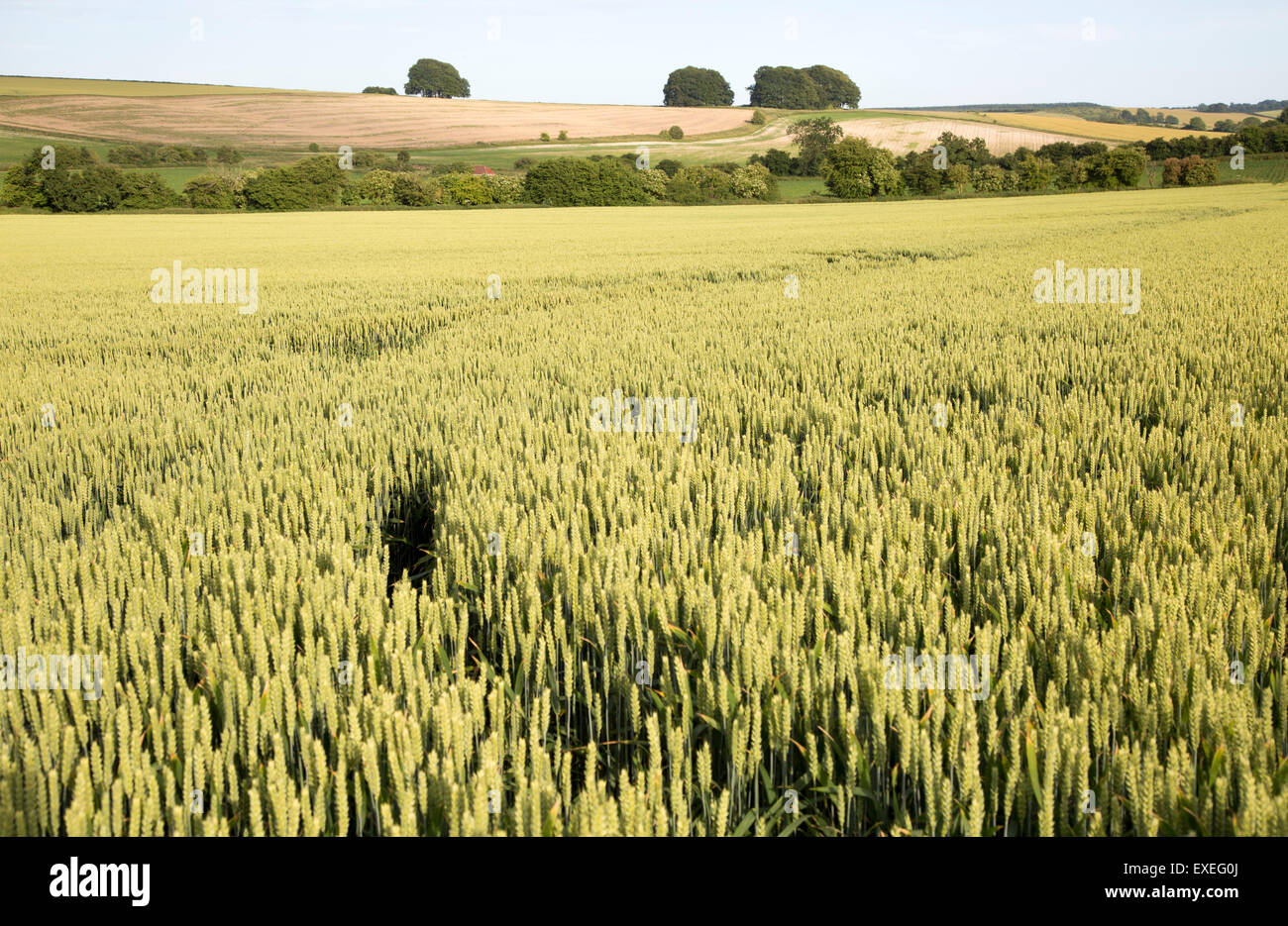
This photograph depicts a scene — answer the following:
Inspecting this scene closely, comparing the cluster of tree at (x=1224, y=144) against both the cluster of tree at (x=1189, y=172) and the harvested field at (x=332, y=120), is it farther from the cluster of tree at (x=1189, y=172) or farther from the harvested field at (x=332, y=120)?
the harvested field at (x=332, y=120)

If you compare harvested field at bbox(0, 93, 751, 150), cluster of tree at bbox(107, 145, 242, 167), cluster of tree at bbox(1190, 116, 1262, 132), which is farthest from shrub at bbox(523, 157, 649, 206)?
cluster of tree at bbox(1190, 116, 1262, 132)

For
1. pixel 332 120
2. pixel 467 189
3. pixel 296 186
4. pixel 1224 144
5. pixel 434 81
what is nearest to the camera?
pixel 296 186

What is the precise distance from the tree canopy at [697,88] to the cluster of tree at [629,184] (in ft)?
240

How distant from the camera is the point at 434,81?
11819 centimetres

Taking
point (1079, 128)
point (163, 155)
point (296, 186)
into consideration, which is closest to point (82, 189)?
point (296, 186)

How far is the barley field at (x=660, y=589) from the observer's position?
1541mm

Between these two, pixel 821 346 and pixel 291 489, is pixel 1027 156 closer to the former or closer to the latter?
pixel 821 346

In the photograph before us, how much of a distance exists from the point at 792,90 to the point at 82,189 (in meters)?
98.5

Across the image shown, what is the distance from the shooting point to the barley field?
154 centimetres

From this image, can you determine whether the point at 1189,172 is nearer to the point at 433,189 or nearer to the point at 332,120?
the point at 433,189

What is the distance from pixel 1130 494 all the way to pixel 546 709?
247cm

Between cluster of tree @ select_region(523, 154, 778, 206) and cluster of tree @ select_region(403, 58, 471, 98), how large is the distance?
2727 inches

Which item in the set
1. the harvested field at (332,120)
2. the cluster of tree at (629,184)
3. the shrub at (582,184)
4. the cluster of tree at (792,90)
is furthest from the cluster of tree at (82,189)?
the cluster of tree at (792,90)

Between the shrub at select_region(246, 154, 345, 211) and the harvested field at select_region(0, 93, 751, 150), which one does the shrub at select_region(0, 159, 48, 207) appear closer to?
the shrub at select_region(246, 154, 345, 211)
